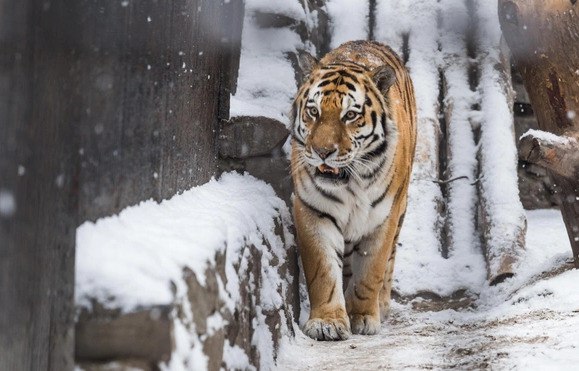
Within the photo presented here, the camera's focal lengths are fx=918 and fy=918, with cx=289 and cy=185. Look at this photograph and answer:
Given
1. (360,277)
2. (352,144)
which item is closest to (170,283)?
(352,144)

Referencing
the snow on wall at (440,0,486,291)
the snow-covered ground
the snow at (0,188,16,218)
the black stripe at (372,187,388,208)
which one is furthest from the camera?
the snow on wall at (440,0,486,291)

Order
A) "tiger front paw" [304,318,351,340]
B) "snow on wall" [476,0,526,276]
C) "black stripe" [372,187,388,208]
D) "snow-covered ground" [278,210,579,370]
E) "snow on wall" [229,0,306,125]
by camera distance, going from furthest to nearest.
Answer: "snow on wall" [476,0,526,276] → "snow on wall" [229,0,306,125] → "black stripe" [372,187,388,208] → "tiger front paw" [304,318,351,340] → "snow-covered ground" [278,210,579,370]

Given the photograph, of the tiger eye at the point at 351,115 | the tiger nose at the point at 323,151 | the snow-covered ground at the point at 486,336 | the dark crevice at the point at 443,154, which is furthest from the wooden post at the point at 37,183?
the dark crevice at the point at 443,154

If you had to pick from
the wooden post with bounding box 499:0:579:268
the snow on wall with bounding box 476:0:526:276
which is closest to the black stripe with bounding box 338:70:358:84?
the wooden post with bounding box 499:0:579:268

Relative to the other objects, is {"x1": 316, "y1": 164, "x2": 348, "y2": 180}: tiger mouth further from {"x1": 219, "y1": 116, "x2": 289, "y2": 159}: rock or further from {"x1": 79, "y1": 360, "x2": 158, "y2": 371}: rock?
{"x1": 79, "y1": 360, "x2": 158, "y2": 371}: rock

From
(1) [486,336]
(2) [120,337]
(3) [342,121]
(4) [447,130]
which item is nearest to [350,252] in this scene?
A: (3) [342,121]

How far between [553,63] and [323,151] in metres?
1.08

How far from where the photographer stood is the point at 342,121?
3.80m

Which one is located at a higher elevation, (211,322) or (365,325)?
(211,322)

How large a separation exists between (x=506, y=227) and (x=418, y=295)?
2.11 ft

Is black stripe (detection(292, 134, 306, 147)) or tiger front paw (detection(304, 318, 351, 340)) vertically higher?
black stripe (detection(292, 134, 306, 147))

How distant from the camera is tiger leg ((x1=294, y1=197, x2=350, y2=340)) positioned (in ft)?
12.2

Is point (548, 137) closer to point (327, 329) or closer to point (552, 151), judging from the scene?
point (552, 151)

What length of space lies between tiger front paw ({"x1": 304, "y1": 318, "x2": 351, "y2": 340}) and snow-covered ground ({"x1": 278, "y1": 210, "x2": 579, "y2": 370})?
42mm
